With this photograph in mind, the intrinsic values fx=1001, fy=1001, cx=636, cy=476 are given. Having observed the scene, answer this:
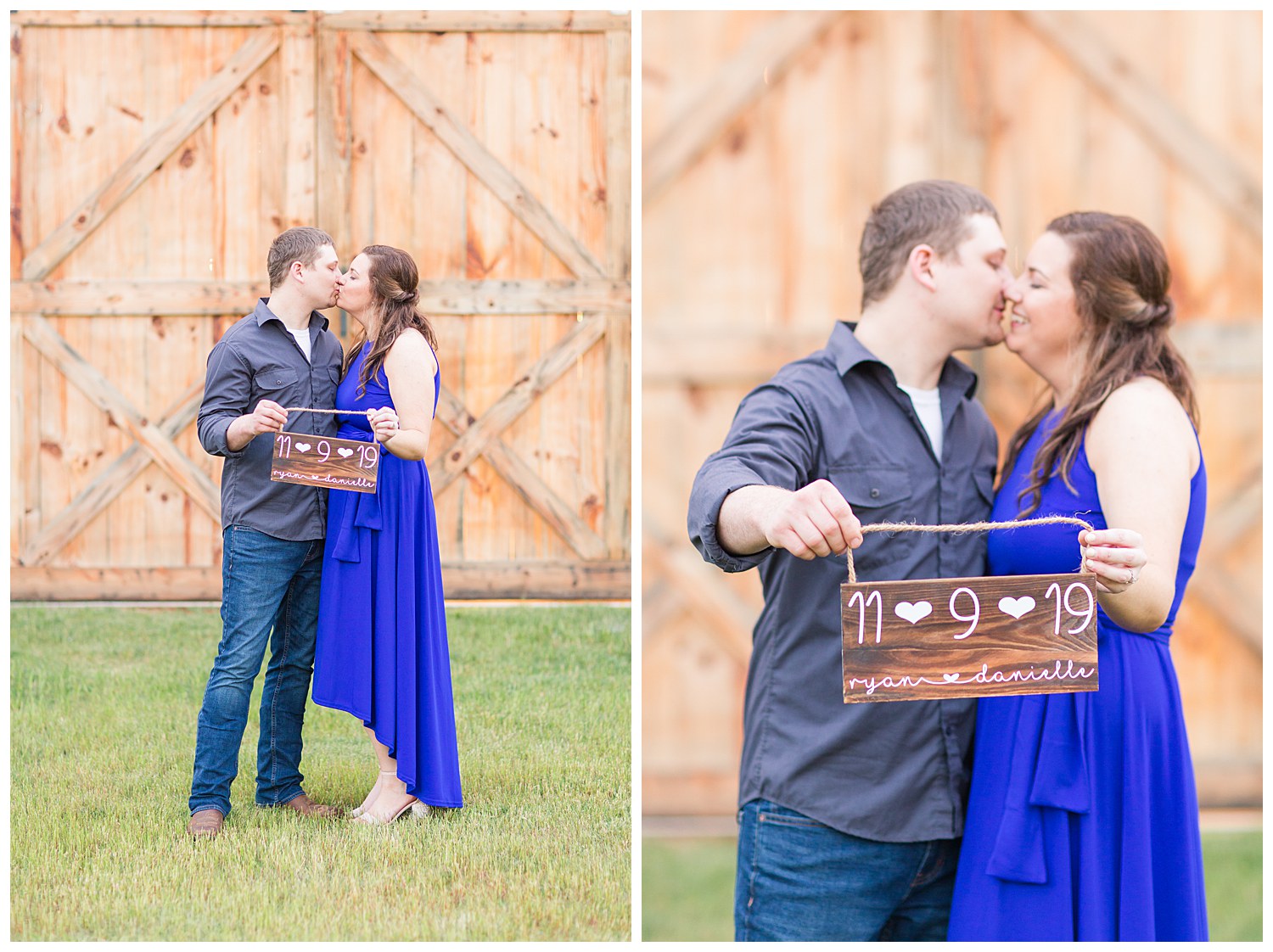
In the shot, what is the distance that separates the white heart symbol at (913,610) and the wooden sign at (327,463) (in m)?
1.14

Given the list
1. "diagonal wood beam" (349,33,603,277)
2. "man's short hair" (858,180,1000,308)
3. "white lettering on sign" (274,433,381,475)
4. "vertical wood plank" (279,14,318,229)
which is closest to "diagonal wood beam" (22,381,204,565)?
"white lettering on sign" (274,433,381,475)

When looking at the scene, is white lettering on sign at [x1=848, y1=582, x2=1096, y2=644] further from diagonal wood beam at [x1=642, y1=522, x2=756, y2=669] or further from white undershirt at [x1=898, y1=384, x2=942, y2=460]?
diagonal wood beam at [x1=642, y1=522, x2=756, y2=669]

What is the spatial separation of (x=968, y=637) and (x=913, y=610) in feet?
0.35

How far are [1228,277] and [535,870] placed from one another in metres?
2.74

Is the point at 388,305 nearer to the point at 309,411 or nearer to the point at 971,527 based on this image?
the point at 309,411

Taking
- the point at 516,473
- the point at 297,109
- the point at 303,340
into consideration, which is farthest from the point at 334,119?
the point at 516,473

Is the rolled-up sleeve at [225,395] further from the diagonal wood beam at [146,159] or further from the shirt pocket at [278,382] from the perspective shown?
the diagonal wood beam at [146,159]

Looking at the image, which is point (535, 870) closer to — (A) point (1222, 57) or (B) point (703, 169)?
(B) point (703, 169)

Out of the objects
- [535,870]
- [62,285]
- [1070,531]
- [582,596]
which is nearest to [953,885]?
[1070,531]

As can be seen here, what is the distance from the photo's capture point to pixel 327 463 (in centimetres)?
213

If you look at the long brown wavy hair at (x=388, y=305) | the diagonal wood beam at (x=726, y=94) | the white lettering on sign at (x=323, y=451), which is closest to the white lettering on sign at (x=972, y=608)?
the white lettering on sign at (x=323, y=451)

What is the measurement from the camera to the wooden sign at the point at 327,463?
2127 mm

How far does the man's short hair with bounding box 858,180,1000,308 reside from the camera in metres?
2.02

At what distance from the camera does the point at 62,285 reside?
2.36m
